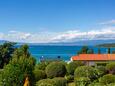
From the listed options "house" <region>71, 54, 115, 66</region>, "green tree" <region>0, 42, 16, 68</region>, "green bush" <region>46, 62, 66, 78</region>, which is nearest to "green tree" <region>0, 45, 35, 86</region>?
"green bush" <region>46, 62, 66, 78</region>

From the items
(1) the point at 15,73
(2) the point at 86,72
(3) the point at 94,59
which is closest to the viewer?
(1) the point at 15,73

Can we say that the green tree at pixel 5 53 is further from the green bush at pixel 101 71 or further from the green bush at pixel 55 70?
the green bush at pixel 101 71

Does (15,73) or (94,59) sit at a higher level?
(15,73)

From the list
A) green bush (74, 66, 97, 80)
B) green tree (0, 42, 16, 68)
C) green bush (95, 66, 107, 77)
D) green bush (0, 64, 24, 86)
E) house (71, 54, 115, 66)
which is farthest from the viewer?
house (71, 54, 115, 66)

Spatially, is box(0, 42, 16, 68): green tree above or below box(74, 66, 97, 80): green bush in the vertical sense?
above

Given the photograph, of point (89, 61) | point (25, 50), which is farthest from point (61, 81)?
point (89, 61)

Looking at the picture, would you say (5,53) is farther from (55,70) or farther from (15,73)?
(15,73)

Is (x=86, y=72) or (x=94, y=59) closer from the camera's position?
(x=86, y=72)

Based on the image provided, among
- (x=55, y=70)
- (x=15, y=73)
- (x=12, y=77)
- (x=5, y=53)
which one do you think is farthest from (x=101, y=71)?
(x=5, y=53)

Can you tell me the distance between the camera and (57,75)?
48094mm

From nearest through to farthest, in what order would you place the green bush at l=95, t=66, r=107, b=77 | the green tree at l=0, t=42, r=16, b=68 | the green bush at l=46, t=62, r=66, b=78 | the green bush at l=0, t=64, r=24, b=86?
the green bush at l=0, t=64, r=24, b=86
the green bush at l=95, t=66, r=107, b=77
the green bush at l=46, t=62, r=66, b=78
the green tree at l=0, t=42, r=16, b=68

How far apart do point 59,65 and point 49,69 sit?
156 cm

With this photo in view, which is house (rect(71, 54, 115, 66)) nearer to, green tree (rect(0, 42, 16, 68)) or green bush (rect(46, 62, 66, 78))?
green tree (rect(0, 42, 16, 68))

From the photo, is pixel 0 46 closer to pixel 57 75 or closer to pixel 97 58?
pixel 97 58
